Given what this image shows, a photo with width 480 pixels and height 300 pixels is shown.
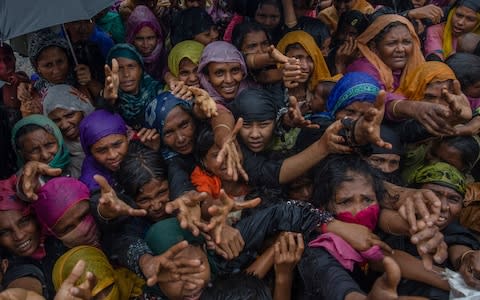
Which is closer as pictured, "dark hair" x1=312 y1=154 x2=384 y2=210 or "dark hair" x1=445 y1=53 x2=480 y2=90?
"dark hair" x1=312 y1=154 x2=384 y2=210

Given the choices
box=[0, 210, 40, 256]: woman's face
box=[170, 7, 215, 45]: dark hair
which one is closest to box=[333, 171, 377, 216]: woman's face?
box=[0, 210, 40, 256]: woman's face

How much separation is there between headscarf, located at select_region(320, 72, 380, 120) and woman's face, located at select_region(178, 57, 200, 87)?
4.05 ft

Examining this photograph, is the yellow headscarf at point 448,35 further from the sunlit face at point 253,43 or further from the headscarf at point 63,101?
the headscarf at point 63,101

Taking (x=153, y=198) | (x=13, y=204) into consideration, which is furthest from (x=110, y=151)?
(x=13, y=204)

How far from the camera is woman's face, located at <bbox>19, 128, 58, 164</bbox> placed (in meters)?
3.36

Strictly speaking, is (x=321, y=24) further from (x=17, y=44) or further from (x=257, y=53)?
(x=17, y=44)

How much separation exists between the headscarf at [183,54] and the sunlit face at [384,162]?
1.77 m

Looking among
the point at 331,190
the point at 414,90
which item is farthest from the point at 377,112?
the point at 414,90

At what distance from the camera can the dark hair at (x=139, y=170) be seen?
3024mm

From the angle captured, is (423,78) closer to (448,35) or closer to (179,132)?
(448,35)

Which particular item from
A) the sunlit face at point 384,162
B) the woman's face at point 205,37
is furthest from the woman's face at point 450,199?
the woman's face at point 205,37

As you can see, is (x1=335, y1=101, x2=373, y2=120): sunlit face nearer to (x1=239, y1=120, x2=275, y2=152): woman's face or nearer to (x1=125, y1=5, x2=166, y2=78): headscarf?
(x1=239, y1=120, x2=275, y2=152): woman's face

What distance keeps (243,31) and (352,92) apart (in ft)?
4.29

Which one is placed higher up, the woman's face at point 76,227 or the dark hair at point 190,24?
the dark hair at point 190,24
